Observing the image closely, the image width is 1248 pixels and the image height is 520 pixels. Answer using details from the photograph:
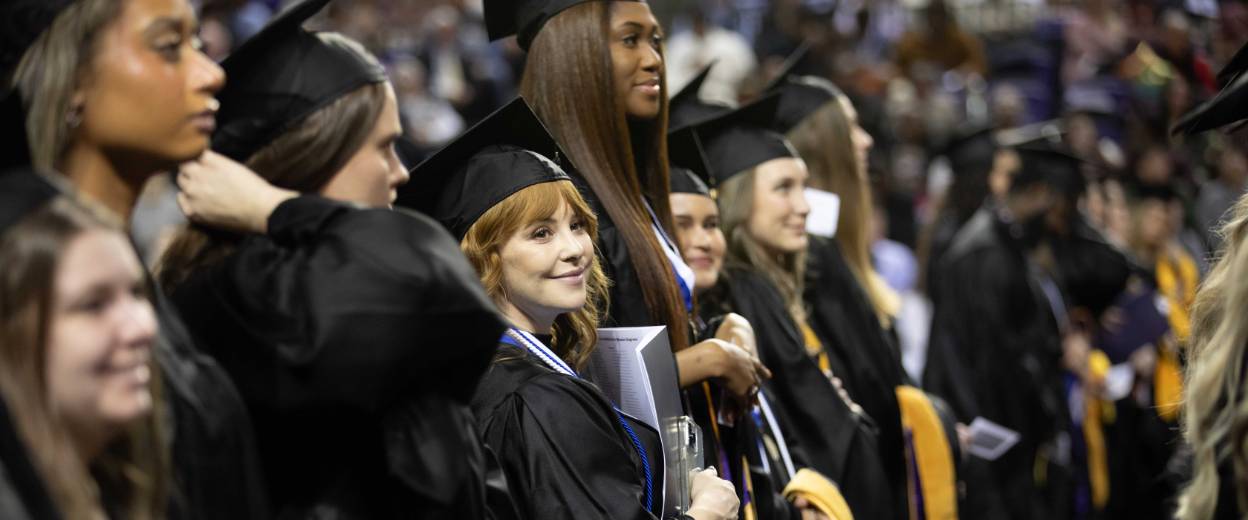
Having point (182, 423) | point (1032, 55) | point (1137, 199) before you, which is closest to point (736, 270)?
point (182, 423)

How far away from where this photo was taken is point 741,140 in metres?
4.86

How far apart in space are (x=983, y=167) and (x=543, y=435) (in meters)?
5.69

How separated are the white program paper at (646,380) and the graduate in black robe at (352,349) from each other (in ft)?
2.87

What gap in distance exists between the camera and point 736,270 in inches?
187

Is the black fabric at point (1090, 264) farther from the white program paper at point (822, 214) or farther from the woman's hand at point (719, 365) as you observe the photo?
the woman's hand at point (719, 365)

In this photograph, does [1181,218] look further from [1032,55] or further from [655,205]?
[655,205]

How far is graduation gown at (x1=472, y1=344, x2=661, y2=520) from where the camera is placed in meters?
2.91

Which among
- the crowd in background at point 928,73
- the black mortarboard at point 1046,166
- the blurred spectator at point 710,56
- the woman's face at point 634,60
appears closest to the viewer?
the woman's face at point 634,60

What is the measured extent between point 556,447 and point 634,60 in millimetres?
1189

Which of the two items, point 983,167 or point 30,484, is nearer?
point 30,484

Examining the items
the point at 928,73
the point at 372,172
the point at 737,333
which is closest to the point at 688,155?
the point at 737,333

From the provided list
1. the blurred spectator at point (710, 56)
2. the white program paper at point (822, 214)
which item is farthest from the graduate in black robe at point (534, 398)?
the blurred spectator at point (710, 56)

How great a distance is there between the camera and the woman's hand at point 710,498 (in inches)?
123

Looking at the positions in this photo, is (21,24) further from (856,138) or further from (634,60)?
(856,138)
